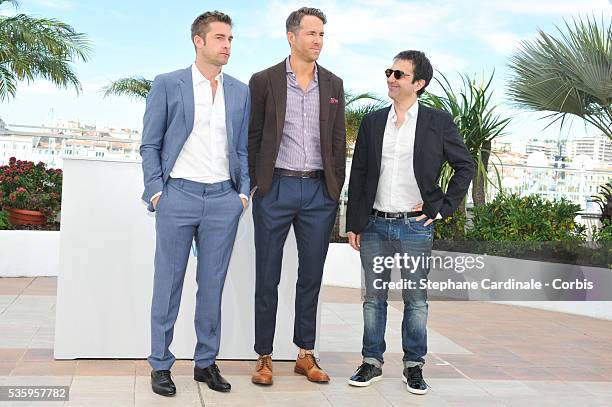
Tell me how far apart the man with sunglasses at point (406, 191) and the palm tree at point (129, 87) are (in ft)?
39.5

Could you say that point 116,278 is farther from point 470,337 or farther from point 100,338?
point 470,337

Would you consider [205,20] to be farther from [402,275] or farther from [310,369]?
[310,369]

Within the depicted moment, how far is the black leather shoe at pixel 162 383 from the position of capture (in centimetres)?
421

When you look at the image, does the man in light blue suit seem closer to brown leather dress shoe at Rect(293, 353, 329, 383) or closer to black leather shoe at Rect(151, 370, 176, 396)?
black leather shoe at Rect(151, 370, 176, 396)

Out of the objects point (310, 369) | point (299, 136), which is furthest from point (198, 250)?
point (310, 369)

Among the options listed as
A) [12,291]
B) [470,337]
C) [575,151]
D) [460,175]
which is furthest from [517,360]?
[575,151]

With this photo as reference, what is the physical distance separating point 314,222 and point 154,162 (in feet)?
2.89

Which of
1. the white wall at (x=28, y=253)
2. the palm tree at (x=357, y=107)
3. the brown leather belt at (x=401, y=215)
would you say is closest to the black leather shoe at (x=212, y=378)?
the brown leather belt at (x=401, y=215)

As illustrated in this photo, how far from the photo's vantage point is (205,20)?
168 inches

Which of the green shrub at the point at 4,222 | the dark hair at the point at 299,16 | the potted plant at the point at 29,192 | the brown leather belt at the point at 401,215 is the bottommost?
the green shrub at the point at 4,222

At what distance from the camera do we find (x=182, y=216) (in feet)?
14.0

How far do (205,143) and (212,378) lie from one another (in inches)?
46.5

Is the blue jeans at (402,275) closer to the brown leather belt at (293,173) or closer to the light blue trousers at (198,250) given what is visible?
the brown leather belt at (293,173)

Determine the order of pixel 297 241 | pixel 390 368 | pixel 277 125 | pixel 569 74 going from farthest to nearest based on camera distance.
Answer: pixel 569 74, pixel 390 368, pixel 297 241, pixel 277 125
